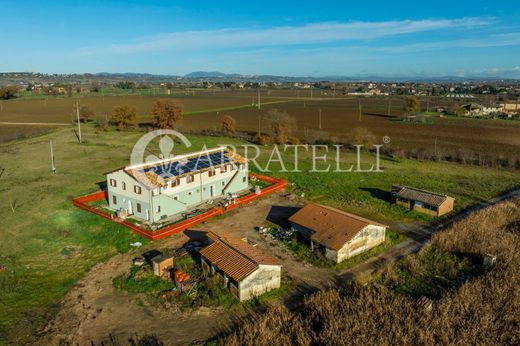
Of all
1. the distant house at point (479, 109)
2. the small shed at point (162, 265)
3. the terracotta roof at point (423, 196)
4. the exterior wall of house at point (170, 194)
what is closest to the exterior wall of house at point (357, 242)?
the terracotta roof at point (423, 196)

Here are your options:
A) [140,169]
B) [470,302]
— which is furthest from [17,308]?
[470,302]

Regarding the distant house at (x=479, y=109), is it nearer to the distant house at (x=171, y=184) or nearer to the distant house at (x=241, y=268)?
the distant house at (x=171, y=184)

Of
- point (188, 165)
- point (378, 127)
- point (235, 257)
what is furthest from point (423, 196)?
point (378, 127)

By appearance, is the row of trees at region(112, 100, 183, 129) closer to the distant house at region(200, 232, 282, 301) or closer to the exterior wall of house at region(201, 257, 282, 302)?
the distant house at region(200, 232, 282, 301)

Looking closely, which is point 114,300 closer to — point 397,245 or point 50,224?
point 50,224

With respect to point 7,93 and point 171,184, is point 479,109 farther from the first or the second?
point 7,93

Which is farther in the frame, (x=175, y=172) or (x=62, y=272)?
(x=175, y=172)
